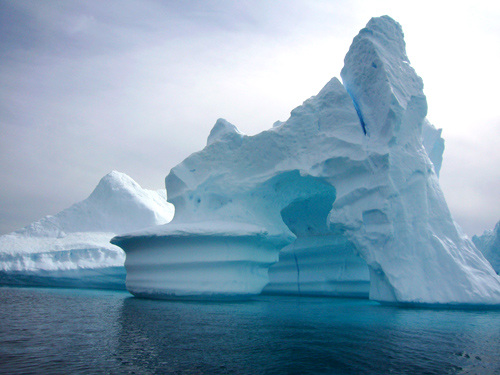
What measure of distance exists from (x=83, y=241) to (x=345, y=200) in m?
9.55

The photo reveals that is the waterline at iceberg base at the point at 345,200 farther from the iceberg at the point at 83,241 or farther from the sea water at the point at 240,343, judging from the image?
the iceberg at the point at 83,241

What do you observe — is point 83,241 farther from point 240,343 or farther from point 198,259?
point 240,343

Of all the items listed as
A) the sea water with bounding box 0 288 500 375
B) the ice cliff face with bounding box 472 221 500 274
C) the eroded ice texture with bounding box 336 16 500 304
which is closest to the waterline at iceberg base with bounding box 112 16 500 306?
the eroded ice texture with bounding box 336 16 500 304

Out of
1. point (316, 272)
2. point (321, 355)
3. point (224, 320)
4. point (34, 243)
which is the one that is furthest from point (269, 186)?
point (34, 243)

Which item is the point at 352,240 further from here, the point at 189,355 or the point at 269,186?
the point at 189,355

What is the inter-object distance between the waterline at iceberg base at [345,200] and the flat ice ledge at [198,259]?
0.9 inches

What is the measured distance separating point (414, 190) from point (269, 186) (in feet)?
10.7

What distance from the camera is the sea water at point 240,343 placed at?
3.14 metres

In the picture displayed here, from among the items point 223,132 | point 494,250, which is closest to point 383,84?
point 223,132

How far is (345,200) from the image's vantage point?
8688 mm

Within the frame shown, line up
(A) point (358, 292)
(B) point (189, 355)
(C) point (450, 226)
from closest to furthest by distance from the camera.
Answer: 1. (B) point (189, 355)
2. (C) point (450, 226)
3. (A) point (358, 292)

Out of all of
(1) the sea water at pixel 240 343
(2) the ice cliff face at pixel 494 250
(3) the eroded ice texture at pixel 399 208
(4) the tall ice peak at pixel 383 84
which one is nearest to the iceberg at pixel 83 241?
(1) the sea water at pixel 240 343

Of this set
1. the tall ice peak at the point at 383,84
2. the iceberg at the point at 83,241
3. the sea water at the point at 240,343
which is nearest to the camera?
the sea water at the point at 240,343

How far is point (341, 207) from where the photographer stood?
28.6ft
